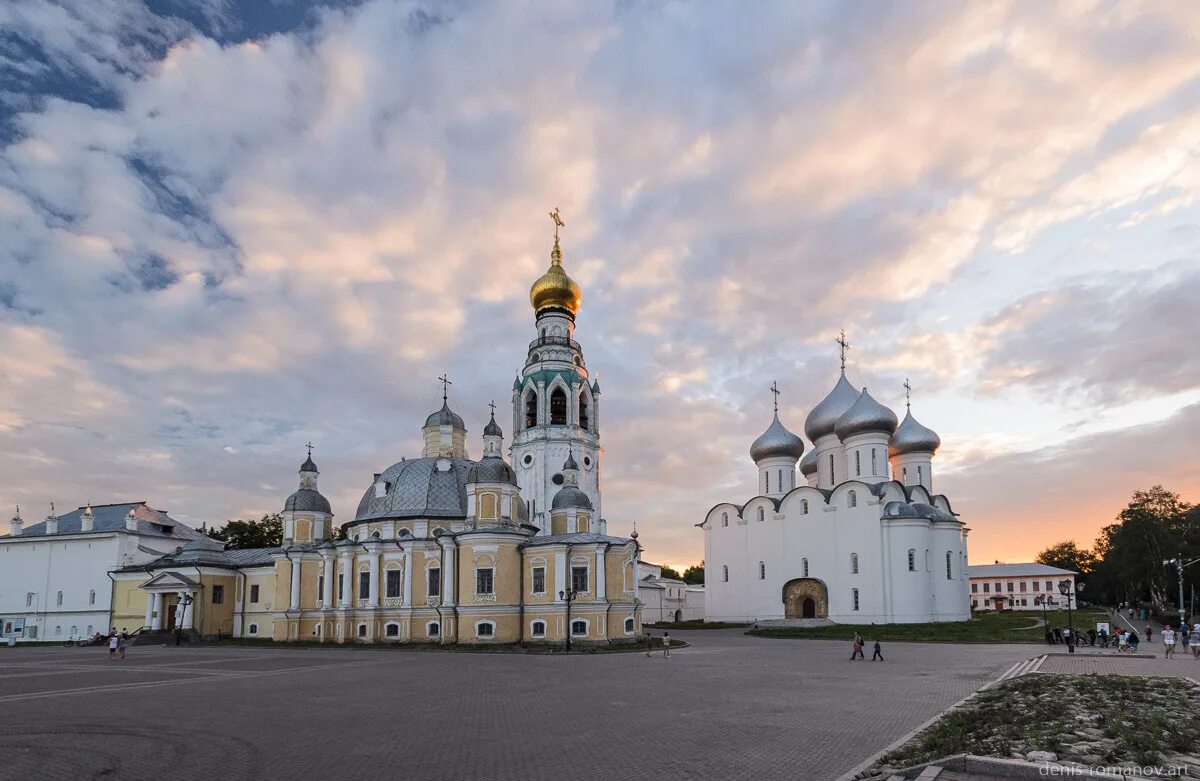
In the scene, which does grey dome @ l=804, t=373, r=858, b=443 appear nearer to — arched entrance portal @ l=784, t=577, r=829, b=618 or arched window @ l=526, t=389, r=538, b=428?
arched entrance portal @ l=784, t=577, r=829, b=618

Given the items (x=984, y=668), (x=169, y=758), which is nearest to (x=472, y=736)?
(x=169, y=758)

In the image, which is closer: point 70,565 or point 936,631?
point 936,631

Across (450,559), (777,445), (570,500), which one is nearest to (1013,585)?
(777,445)

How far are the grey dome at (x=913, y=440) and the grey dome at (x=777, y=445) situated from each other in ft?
20.7

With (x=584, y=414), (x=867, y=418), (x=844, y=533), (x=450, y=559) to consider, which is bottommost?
(x=450, y=559)

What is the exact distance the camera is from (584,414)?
2223 inches

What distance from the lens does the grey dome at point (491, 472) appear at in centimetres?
4128

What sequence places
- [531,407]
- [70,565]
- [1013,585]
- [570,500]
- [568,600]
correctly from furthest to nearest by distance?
1. [1013,585]
2. [531,407]
3. [70,565]
4. [570,500]
5. [568,600]

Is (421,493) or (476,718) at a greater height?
(421,493)

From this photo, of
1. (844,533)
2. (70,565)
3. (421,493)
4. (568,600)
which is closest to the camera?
(568,600)

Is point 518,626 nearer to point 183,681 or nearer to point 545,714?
point 183,681

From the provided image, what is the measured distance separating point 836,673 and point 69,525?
5398cm

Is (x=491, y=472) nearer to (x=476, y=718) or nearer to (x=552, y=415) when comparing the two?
(x=552, y=415)

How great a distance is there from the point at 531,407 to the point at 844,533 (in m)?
21.8
